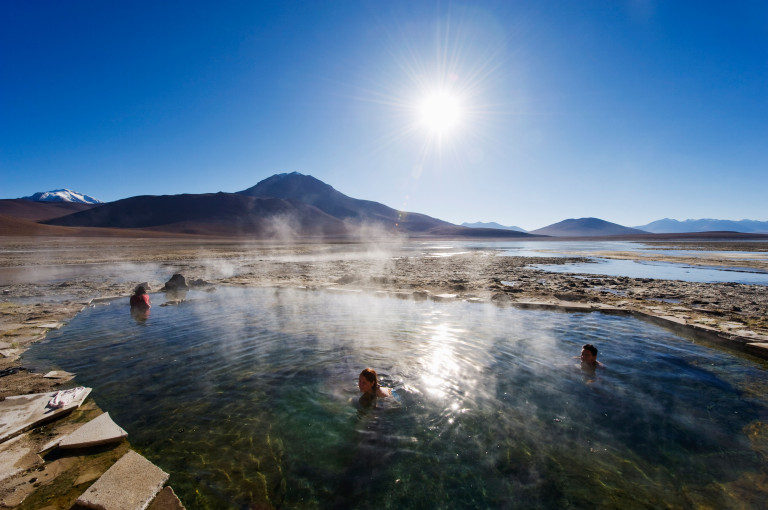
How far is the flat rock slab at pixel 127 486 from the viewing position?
2.93 meters

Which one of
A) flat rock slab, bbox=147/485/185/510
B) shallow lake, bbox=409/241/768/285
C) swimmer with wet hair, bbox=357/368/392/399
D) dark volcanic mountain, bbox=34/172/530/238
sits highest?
dark volcanic mountain, bbox=34/172/530/238

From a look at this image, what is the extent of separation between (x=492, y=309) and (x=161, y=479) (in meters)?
9.41

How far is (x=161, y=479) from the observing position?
3.31 metres

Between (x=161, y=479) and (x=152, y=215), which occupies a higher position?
(x=152, y=215)

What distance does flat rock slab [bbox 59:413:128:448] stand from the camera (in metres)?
3.78

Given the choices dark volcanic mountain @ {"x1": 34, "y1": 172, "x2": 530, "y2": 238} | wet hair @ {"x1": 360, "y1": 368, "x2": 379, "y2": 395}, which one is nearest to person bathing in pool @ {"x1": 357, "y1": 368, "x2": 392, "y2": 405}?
wet hair @ {"x1": 360, "y1": 368, "x2": 379, "y2": 395}

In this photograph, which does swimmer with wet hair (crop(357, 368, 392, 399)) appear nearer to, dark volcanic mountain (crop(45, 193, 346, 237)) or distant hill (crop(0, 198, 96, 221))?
dark volcanic mountain (crop(45, 193, 346, 237))

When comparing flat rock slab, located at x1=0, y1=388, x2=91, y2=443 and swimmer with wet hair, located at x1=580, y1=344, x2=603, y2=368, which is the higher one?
swimmer with wet hair, located at x1=580, y1=344, x2=603, y2=368

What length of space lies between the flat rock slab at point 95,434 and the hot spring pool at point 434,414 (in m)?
0.20

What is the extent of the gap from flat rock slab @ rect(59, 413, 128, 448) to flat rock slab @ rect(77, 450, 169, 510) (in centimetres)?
54

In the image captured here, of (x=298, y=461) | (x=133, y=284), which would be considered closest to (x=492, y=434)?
(x=298, y=461)

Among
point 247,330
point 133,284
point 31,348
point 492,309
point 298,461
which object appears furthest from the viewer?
point 133,284

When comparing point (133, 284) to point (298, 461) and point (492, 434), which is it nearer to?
point (298, 461)

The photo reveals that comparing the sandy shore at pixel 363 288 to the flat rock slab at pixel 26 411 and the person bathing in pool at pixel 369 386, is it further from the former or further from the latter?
the person bathing in pool at pixel 369 386
